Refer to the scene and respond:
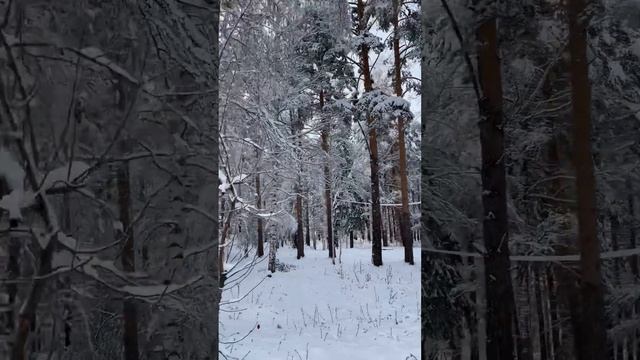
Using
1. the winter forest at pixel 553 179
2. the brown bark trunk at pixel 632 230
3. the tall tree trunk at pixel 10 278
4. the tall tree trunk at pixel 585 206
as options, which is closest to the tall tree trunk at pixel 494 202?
the winter forest at pixel 553 179

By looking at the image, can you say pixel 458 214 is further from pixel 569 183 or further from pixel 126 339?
pixel 126 339

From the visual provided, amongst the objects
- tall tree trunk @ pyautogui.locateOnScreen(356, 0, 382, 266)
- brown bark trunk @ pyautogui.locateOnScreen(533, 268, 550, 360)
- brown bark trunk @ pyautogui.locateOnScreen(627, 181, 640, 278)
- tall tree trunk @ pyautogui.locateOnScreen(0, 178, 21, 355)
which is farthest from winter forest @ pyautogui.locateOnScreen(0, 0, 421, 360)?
tall tree trunk @ pyautogui.locateOnScreen(356, 0, 382, 266)

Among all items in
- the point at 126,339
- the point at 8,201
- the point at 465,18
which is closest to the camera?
the point at 8,201

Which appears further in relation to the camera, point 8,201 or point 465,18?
point 465,18

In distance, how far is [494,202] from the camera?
1610 mm

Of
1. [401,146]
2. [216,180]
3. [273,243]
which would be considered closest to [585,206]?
[216,180]

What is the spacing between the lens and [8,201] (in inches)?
54.6

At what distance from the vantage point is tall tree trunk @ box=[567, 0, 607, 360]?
1.54 m

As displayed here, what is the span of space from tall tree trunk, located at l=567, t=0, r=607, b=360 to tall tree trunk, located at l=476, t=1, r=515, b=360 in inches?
8.5

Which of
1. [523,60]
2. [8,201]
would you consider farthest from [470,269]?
[8,201]

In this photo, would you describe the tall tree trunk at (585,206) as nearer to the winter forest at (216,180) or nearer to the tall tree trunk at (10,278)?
the winter forest at (216,180)

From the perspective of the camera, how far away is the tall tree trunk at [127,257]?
1.53 metres

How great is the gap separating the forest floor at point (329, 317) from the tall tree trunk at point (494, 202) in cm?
305

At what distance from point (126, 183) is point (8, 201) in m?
0.32
